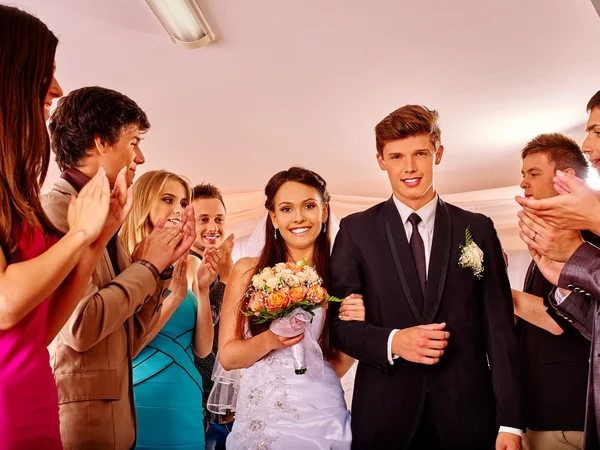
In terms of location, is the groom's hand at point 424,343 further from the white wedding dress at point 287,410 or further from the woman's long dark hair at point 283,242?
the woman's long dark hair at point 283,242

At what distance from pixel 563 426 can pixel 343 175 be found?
191 inches

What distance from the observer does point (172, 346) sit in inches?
129

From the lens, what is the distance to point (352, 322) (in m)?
2.60

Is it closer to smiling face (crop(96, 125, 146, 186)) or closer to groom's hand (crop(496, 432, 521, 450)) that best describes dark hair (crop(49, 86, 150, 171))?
smiling face (crop(96, 125, 146, 186))

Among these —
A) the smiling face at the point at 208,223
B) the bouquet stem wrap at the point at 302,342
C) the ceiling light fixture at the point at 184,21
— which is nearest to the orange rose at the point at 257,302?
the bouquet stem wrap at the point at 302,342

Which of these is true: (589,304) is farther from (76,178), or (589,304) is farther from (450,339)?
(76,178)

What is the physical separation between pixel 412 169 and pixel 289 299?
2.74 ft

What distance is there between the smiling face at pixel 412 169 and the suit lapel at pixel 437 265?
15 cm

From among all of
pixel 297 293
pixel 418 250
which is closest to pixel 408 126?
pixel 418 250

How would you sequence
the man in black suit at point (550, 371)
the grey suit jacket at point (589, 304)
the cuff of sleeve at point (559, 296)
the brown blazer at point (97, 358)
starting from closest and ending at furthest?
the grey suit jacket at point (589, 304), the brown blazer at point (97, 358), the cuff of sleeve at point (559, 296), the man in black suit at point (550, 371)

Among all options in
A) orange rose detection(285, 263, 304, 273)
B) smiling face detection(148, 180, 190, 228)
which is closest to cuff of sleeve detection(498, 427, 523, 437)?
orange rose detection(285, 263, 304, 273)

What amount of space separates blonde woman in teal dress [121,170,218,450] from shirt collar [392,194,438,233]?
3.27 feet

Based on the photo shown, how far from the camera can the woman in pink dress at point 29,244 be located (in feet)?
5.09

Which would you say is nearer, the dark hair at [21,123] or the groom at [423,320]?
the dark hair at [21,123]
